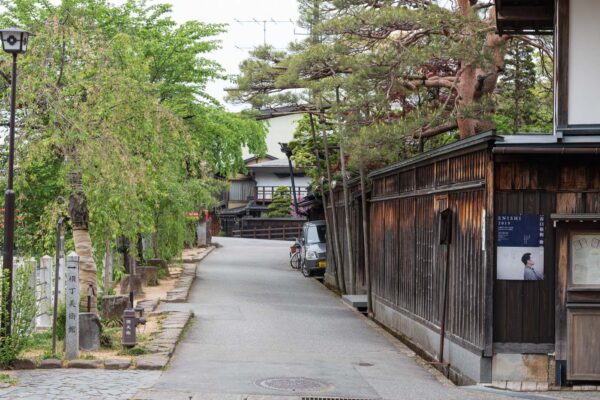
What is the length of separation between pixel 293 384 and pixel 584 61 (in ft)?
20.9

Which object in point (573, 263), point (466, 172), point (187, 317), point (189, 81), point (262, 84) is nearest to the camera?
point (573, 263)

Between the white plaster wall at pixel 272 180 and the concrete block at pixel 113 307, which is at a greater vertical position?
the white plaster wall at pixel 272 180

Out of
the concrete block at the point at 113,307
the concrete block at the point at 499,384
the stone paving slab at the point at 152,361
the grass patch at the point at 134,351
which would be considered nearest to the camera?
the concrete block at the point at 499,384

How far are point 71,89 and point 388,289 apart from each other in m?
9.83

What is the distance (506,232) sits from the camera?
40.0ft

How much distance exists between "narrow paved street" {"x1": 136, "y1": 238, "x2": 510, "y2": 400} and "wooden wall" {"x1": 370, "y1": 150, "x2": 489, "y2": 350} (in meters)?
1.02

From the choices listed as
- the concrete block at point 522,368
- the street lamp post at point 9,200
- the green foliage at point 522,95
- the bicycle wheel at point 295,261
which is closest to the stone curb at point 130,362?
the street lamp post at point 9,200

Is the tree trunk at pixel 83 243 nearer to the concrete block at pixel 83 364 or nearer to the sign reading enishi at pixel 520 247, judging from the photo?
the concrete block at pixel 83 364

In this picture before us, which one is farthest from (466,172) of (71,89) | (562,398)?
(71,89)

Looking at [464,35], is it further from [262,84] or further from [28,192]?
[28,192]

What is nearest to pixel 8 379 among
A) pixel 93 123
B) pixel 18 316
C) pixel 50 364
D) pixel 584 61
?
pixel 50 364

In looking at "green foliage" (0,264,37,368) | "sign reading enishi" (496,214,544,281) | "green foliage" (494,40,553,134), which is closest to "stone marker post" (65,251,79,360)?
"green foliage" (0,264,37,368)

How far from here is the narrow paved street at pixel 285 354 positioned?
11.4 metres

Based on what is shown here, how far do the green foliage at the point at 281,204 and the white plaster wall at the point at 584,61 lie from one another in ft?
198
